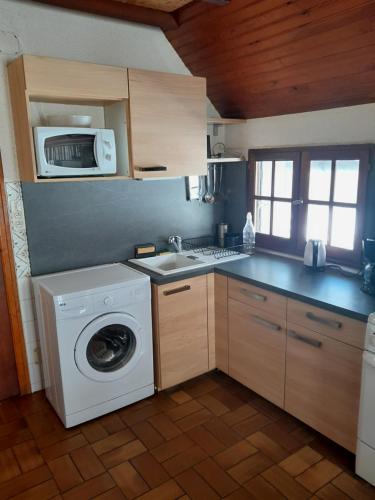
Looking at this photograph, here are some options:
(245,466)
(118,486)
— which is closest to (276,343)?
(245,466)

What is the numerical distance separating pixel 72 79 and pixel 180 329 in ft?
5.30

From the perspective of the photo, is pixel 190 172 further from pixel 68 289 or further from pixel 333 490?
pixel 333 490

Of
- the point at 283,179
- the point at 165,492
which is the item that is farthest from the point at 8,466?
the point at 283,179

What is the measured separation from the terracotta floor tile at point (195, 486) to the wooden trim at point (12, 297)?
4.17ft

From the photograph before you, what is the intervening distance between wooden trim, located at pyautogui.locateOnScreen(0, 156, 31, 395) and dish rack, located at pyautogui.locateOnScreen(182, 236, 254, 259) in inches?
50.3

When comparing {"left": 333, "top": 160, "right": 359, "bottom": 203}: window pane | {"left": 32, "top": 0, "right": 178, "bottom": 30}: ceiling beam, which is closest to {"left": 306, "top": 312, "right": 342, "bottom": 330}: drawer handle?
{"left": 333, "top": 160, "right": 359, "bottom": 203}: window pane

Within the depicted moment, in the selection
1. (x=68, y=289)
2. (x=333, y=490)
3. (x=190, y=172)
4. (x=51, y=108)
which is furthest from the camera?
(x=190, y=172)

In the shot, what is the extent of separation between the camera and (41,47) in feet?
7.90

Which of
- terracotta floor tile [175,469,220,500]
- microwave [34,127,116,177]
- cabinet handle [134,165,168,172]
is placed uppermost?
microwave [34,127,116,177]

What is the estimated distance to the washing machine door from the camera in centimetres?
228

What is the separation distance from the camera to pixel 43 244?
2578 mm

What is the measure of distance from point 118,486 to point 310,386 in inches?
43.1

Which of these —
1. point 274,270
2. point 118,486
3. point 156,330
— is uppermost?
point 274,270

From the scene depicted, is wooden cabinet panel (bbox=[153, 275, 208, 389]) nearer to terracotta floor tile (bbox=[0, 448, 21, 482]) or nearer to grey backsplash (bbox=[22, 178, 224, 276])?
grey backsplash (bbox=[22, 178, 224, 276])
